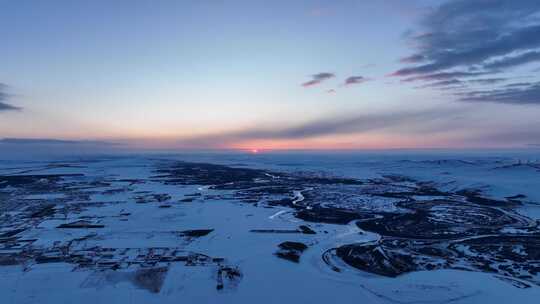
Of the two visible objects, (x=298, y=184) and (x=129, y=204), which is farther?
(x=298, y=184)

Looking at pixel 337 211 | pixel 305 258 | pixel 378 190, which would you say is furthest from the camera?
pixel 378 190

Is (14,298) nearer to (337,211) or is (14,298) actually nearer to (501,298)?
(501,298)

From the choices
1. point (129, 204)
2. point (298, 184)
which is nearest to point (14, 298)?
point (129, 204)

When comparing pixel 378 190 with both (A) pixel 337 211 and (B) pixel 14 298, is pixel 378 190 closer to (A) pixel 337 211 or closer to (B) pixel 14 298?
(A) pixel 337 211

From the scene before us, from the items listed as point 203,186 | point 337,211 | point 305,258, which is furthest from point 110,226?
point 203,186

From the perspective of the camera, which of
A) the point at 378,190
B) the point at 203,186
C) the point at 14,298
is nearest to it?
the point at 14,298

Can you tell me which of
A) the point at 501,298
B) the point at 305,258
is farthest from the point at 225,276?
the point at 501,298

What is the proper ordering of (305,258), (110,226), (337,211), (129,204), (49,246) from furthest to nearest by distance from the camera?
(129,204) < (337,211) < (110,226) < (49,246) < (305,258)

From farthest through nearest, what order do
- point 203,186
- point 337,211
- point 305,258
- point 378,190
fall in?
point 203,186 → point 378,190 → point 337,211 → point 305,258

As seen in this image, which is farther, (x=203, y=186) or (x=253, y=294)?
(x=203, y=186)
